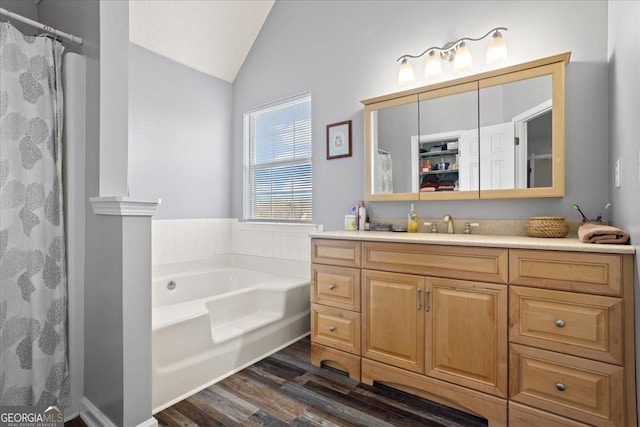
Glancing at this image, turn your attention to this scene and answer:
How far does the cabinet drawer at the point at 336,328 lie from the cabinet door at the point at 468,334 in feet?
1.55

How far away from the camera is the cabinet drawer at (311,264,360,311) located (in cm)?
209

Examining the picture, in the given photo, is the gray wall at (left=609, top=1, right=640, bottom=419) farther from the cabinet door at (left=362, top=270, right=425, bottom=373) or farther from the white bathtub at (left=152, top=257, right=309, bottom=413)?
the white bathtub at (left=152, top=257, right=309, bottom=413)

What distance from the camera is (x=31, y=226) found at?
5.34 ft

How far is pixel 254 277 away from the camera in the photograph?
10.8 ft

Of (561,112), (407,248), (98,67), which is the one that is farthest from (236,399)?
(561,112)

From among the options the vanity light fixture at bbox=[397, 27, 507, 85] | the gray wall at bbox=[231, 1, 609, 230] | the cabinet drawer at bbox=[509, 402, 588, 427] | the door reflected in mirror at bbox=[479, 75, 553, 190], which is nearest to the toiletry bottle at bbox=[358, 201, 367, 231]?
the gray wall at bbox=[231, 1, 609, 230]

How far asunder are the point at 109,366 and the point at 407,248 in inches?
64.5

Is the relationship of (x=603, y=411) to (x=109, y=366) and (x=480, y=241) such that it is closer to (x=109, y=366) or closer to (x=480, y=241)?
(x=480, y=241)

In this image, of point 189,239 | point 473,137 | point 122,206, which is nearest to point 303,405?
point 122,206

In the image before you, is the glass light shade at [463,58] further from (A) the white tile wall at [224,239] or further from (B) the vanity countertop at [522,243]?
(A) the white tile wall at [224,239]

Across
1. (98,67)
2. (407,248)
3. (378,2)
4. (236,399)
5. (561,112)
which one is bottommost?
(236,399)

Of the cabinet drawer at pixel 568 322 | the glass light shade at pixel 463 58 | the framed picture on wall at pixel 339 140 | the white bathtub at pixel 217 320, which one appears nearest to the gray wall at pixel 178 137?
the white bathtub at pixel 217 320

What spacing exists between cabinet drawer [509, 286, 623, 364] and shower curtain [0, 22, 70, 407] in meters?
2.31

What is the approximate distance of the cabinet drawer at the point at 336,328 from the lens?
6.88 feet
